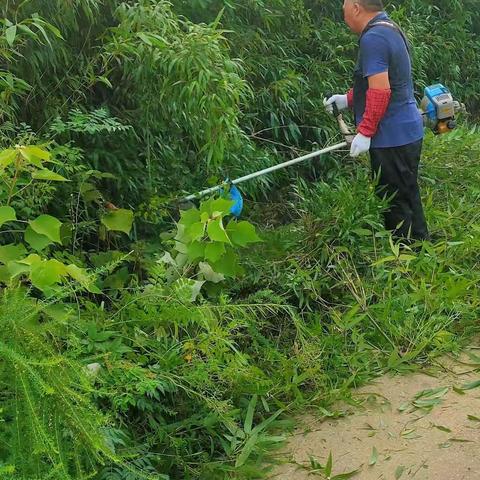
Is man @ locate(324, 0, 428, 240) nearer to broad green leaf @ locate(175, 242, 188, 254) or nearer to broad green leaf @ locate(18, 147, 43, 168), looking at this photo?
broad green leaf @ locate(175, 242, 188, 254)

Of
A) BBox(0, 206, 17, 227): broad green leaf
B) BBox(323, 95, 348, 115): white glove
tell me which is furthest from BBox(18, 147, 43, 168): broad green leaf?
BBox(323, 95, 348, 115): white glove

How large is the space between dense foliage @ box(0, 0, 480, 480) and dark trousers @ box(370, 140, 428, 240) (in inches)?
5.9

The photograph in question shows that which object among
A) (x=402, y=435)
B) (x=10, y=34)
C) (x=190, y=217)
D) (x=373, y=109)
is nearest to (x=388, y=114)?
(x=373, y=109)

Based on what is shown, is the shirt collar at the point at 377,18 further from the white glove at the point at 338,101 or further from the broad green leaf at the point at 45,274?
the broad green leaf at the point at 45,274

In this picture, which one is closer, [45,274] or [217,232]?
[45,274]

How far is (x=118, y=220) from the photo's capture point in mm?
3631

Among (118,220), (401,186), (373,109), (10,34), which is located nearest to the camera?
(10,34)

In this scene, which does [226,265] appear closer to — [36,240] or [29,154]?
[36,240]

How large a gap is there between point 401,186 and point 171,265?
1755 millimetres

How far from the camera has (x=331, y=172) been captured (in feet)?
18.6

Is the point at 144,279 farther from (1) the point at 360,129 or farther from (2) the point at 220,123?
(1) the point at 360,129

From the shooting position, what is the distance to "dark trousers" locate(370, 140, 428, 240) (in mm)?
4363

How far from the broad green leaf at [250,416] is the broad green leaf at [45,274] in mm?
1083

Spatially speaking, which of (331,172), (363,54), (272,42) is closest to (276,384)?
(363,54)
